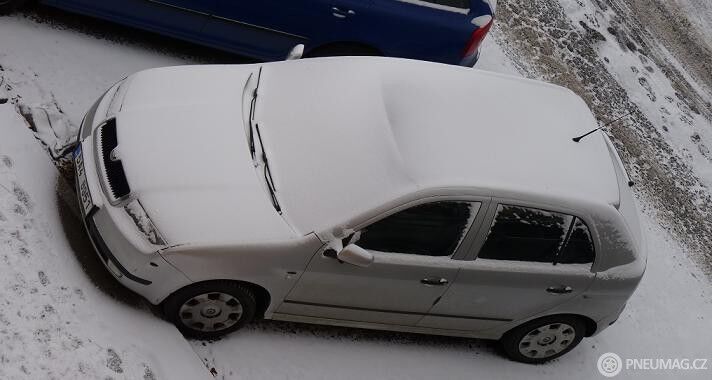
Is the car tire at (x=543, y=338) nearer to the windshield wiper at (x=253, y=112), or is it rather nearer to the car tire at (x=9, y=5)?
the windshield wiper at (x=253, y=112)

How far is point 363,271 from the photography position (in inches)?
201

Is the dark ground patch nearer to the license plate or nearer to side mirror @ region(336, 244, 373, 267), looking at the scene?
side mirror @ region(336, 244, 373, 267)

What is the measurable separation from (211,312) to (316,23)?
3328 mm

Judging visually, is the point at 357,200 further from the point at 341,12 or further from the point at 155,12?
the point at 155,12

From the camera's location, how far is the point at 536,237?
534 centimetres

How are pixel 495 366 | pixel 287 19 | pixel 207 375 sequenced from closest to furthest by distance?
pixel 207 375
pixel 495 366
pixel 287 19

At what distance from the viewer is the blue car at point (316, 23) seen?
704cm

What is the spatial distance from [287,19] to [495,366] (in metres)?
3.73

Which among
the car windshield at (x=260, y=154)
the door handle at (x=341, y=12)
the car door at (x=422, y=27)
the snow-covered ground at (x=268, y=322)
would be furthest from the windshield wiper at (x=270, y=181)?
the car door at (x=422, y=27)

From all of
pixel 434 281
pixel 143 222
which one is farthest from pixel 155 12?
pixel 434 281

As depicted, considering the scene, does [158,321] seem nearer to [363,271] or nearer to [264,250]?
[264,250]

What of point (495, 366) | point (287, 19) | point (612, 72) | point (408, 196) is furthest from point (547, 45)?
point (408, 196)

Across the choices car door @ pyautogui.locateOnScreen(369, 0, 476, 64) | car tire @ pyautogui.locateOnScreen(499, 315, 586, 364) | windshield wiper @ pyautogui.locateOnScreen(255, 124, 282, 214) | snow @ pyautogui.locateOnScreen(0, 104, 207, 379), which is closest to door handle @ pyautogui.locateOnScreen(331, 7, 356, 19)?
car door @ pyautogui.locateOnScreen(369, 0, 476, 64)

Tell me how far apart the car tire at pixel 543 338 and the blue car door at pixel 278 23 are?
3344 mm
